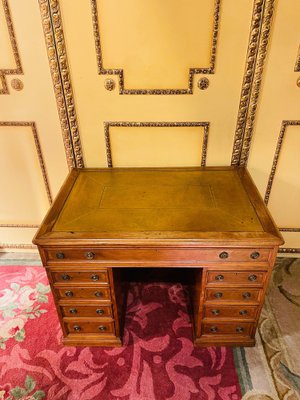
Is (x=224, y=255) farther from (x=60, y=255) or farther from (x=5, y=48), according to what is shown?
(x=5, y=48)

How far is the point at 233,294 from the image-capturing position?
1.79m

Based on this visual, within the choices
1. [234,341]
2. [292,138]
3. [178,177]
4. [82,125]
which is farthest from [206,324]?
[82,125]

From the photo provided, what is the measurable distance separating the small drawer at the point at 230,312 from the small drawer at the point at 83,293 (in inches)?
25.6

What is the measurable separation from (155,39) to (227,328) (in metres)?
1.87

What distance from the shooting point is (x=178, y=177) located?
204 cm

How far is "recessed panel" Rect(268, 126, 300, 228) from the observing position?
2.10m

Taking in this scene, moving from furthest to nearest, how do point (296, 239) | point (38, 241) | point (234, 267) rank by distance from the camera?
point (296, 239) → point (234, 267) → point (38, 241)

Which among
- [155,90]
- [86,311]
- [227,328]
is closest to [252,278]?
[227,328]

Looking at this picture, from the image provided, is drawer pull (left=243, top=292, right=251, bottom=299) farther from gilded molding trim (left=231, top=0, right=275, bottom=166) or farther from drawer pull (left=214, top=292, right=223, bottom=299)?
gilded molding trim (left=231, top=0, right=275, bottom=166)

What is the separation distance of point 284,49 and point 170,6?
72 cm

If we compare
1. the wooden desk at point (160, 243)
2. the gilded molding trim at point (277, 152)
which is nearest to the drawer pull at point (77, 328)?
the wooden desk at point (160, 243)

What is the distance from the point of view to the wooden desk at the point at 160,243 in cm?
156

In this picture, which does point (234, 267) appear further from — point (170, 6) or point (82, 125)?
point (170, 6)

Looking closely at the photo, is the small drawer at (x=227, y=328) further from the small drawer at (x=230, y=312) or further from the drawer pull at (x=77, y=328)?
the drawer pull at (x=77, y=328)
